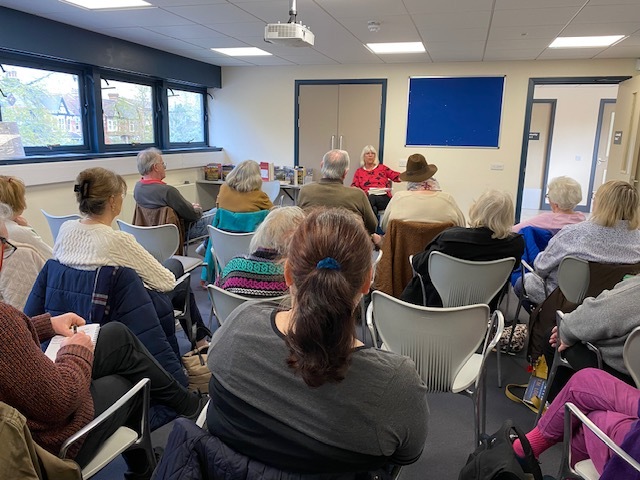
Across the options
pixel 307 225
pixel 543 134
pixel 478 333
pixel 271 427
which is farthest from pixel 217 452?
pixel 543 134

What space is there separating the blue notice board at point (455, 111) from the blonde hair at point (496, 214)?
13.5 ft

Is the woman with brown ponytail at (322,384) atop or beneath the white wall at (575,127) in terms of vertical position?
beneath

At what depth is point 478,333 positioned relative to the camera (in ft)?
6.16

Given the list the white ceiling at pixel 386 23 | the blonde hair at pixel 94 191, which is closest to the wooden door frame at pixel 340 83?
the white ceiling at pixel 386 23

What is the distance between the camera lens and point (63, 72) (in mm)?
4840

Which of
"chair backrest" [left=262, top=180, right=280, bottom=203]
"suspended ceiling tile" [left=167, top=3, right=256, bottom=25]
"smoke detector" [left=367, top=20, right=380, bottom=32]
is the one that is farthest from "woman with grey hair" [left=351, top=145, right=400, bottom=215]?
"suspended ceiling tile" [left=167, top=3, right=256, bottom=25]

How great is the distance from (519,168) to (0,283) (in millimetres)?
6106

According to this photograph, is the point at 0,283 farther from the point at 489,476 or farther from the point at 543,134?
the point at 543,134

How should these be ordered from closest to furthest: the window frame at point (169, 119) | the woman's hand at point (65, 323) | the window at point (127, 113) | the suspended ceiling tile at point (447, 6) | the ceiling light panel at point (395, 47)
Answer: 1. the woman's hand at point (65, 323)
2. the suspended ceiling tile at point (447, 6)
3. the ceiling light panel at point (395, 47)
4. the window at point (127, 113)
5. the window frame at point (169, 119)

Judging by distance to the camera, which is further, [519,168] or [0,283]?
[519,168]

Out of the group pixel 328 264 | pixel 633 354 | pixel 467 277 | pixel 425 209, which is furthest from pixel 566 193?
pixel 328 264

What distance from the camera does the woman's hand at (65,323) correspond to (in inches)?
63.1

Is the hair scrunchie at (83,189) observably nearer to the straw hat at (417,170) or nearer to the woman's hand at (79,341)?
the woman's hand at (79,341)

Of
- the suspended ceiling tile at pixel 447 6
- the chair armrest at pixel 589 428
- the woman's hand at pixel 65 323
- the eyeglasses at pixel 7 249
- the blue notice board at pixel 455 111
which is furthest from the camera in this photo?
the blue notice board at pixel 455 111
